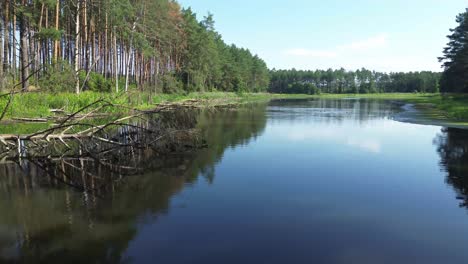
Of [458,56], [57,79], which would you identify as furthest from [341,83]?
[57,79]

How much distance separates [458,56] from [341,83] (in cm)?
13637

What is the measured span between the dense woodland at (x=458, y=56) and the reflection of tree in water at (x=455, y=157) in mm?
36878

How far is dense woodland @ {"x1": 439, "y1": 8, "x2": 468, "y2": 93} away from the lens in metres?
58.5

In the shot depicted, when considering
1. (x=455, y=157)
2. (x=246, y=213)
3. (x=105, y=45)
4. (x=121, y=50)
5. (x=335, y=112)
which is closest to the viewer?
(x=246, y=213)

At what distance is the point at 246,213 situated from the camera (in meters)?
9.78

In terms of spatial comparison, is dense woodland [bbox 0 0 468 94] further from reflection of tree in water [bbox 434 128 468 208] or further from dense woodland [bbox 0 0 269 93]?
reflection of tree in water [bbox 434 128 468 208]

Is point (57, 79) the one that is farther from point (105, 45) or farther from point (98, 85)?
point (105, 45)

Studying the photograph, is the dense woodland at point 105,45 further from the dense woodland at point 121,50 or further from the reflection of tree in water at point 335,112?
the reflection of tree in water at point 335,112

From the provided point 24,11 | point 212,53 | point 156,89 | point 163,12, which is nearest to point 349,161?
point 24,11

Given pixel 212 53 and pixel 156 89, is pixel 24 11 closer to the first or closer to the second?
pixel 156 89

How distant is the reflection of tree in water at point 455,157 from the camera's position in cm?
1262

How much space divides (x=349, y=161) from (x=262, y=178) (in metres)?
5.45

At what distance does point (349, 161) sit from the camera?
1684 cm

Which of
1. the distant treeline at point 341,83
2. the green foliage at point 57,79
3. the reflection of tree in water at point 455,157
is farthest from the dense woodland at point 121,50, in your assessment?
the distant treeline at point 341,83
